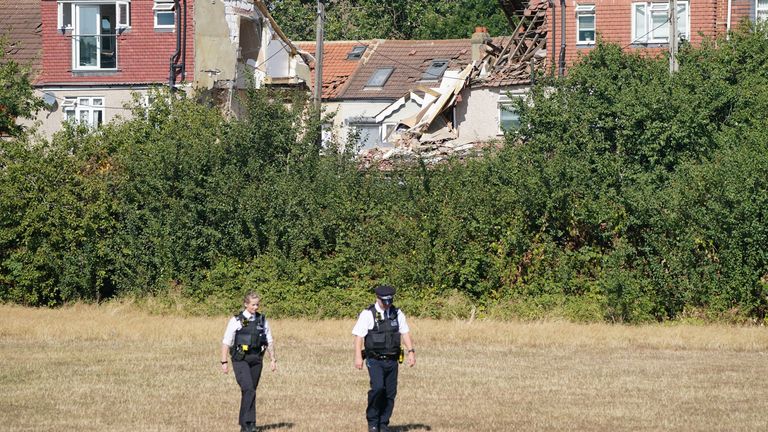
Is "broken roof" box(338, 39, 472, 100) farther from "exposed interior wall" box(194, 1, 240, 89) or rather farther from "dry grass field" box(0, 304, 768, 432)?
"dry grass field" box(0, 304, 768, 432)

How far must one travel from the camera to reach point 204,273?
36.4 m

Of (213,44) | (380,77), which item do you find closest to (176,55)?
(213,44)

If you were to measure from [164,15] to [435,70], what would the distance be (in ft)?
43.9

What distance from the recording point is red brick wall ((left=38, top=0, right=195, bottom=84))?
4656cm

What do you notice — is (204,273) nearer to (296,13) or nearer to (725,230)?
(725,230)

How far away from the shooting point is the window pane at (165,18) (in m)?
46.6

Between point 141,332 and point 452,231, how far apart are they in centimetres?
843

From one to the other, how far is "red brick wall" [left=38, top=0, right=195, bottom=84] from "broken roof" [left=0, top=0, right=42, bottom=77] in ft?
3.11

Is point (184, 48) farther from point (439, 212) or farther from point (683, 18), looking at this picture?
point (683, 18)

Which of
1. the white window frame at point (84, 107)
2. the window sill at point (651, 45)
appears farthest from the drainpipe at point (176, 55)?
the window sill at point (651, 45)

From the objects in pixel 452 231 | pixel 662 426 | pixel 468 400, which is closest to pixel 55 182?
pixel 452 231

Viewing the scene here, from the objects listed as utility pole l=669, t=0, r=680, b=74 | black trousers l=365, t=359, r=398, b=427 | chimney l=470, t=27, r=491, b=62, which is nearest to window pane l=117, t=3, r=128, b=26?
chimney l=470, t=27, r=491, b=62

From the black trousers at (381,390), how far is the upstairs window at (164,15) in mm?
31705

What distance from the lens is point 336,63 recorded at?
196 feet
